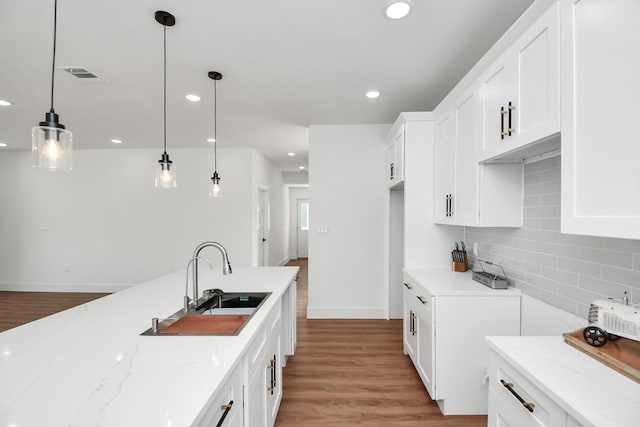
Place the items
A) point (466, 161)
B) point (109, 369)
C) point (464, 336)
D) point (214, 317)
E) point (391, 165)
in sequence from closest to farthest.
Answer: point (109, 369) → point (214, 317) → point (464, 336) → point (466, 161) → point (391, 165)

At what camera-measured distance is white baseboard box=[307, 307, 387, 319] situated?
3814 millimetres

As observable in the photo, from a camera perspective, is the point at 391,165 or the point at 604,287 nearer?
the point at 604,287

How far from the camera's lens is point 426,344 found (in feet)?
7.02

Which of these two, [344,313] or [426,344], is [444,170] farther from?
[344,313]

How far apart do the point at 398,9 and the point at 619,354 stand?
6.50 feet

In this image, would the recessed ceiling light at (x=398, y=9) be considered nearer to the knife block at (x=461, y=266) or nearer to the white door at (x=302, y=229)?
the knife block at (x=461, y=266)

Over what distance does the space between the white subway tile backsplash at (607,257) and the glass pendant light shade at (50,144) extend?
104 inches

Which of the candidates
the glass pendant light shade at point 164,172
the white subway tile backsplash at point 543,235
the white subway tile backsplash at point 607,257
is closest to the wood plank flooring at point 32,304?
the glass pendant light shade at point 164,172

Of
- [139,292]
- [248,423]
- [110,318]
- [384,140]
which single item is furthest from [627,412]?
[384,140]

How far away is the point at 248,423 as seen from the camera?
1.22 m

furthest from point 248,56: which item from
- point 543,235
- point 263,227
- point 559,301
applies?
point 263,227

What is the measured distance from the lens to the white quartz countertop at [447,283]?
195cm

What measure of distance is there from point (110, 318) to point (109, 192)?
15.9ft

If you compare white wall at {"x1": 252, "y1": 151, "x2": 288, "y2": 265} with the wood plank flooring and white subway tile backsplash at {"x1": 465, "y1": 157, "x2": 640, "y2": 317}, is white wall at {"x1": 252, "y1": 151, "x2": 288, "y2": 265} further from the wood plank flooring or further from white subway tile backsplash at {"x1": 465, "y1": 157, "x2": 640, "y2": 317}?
white subway tile backsplash at {"x1": 465, "y1": 157, "x2": 640, "y2": 317}
